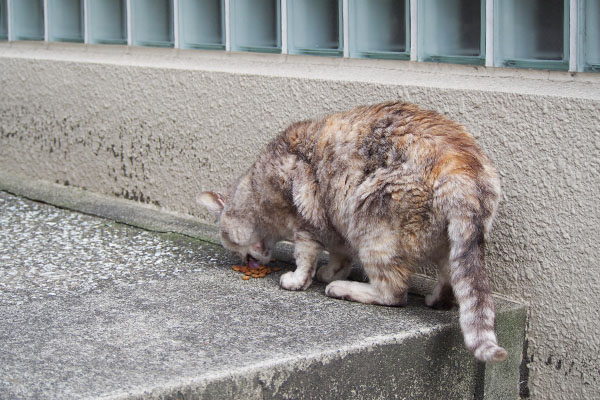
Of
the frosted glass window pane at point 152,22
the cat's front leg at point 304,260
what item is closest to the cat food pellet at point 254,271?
the cat's front leg at point 304,260

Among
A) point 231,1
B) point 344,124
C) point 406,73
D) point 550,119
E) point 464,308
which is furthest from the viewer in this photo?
point 231,1

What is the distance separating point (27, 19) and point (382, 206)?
4355 millimetres

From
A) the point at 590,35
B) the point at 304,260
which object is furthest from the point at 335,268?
the point at 590,35

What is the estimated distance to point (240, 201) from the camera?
4.29 meters

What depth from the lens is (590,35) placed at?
345 cm

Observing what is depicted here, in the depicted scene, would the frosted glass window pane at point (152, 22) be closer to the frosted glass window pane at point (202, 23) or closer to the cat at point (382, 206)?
the frosted glass window pane at point (202, 23)

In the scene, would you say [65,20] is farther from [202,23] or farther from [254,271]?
[254,271]

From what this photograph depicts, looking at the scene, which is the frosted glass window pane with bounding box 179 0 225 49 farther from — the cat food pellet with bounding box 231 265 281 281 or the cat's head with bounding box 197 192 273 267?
the cat food pellet with bounding box 231 265 281 281

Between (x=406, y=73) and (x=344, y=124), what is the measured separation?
1.81ft

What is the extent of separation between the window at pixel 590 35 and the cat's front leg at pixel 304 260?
1486 mm

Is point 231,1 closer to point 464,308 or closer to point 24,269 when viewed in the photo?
point 24,269

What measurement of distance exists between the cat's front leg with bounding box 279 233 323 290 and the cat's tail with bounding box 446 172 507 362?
2.94 ft

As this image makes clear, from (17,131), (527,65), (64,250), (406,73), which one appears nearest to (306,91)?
(406,73)

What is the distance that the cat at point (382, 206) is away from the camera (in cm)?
321
